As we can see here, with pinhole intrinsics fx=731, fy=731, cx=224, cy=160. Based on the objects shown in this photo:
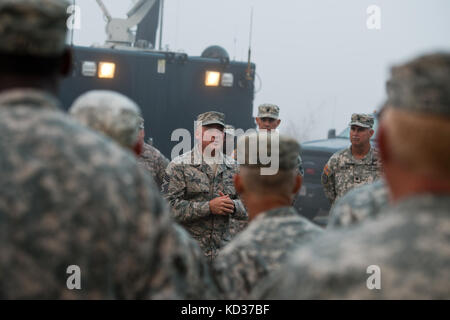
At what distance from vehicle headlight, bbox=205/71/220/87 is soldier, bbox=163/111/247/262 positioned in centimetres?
472

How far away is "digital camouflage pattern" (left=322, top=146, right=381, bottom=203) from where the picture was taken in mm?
7246

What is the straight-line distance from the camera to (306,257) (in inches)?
74.9

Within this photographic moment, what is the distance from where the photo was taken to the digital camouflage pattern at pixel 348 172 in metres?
7.25

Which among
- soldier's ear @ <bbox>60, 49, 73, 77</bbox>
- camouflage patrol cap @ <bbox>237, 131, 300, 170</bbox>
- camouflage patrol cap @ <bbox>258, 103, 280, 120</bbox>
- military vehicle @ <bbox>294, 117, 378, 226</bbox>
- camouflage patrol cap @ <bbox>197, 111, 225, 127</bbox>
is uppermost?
camouflage patrol cap @ <bbox>258, 103, 280, 120</bbox>

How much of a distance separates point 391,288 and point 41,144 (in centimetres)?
105

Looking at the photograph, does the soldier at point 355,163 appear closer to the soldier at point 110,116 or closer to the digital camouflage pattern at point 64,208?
the soldier at point 110,116

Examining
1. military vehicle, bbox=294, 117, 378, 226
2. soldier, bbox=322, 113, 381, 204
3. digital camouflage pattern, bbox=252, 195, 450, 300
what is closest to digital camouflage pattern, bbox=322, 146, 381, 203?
soldier, bbox=322, 113, 381, 204

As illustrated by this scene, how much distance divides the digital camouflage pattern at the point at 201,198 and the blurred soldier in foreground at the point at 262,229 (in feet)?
8.08

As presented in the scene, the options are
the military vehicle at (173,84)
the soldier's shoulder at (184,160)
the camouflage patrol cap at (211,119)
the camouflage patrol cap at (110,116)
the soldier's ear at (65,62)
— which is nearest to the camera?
the soldier's ear at (65,62)

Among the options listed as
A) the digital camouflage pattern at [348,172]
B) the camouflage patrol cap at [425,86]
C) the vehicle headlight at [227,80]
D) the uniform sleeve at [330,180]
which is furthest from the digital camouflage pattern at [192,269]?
the vehicle headlight at [227,80]

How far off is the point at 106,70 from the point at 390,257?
9149 millimetres

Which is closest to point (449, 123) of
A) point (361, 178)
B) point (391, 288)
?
point (391, 288)

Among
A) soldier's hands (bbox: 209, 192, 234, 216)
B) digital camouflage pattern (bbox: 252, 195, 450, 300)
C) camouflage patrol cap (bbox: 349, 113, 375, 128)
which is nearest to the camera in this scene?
digital camouflage pattern (bbox: 252, 195, 450, 300)

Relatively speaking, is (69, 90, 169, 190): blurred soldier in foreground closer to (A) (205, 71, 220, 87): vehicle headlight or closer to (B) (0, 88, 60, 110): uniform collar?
(B) (0, 88, 60, 110): uniform collar
